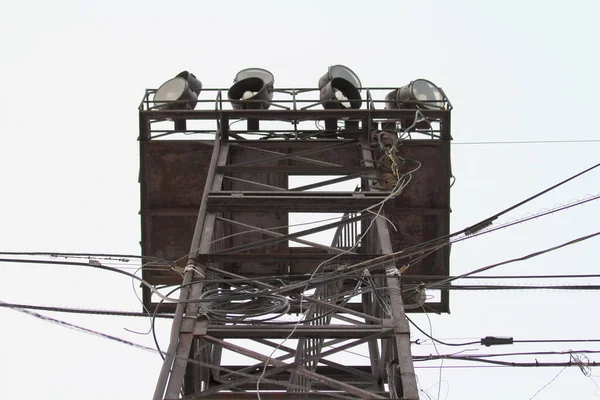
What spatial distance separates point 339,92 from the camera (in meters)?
15.8

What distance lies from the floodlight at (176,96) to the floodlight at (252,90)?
0.64m

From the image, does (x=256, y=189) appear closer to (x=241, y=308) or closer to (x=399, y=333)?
(x=241, y=308)

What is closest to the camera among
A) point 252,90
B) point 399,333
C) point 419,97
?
point 399,333

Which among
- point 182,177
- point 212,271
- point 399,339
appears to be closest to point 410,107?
point 182,177

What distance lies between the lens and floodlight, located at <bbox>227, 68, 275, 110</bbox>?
1552cm

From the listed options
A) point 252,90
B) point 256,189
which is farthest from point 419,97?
point 256,189

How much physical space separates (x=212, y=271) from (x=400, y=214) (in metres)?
4.88

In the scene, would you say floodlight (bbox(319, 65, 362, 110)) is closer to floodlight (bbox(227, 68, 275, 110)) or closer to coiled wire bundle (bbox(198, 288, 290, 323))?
floodlight (bbox(227, 68, 275, 110))

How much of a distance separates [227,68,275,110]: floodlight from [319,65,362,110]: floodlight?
2.93ft

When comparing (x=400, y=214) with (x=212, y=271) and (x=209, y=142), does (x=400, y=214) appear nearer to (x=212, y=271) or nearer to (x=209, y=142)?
(x=209, y=142)

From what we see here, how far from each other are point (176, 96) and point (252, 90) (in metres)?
1.32

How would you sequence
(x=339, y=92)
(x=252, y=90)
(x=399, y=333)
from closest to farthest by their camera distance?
1. (x=399, y=333)
2. (x=339, y=92)
3. (x=252, y=90)

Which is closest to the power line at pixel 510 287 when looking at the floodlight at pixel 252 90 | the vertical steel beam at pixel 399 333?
the vertical steel beam at pixel 399 333

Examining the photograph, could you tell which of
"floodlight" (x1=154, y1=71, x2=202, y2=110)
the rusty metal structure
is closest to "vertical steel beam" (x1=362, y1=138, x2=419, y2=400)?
the rusty metal structure
